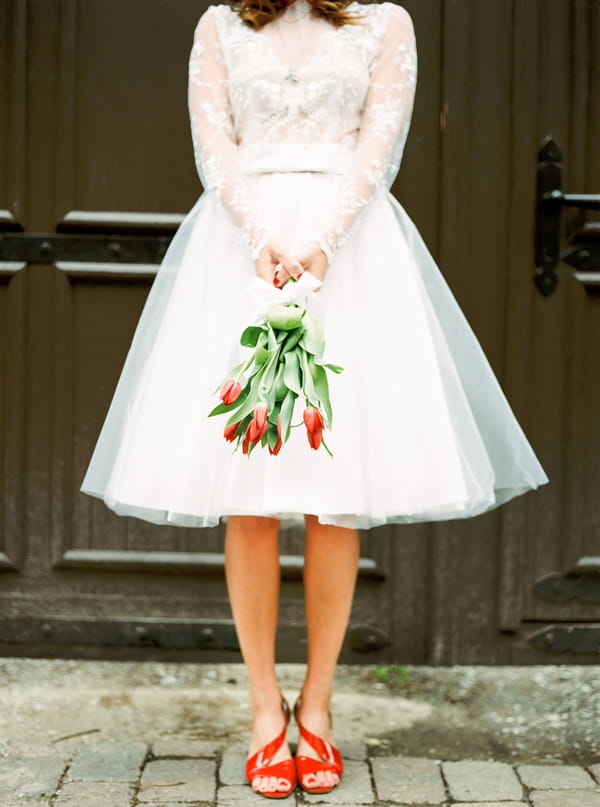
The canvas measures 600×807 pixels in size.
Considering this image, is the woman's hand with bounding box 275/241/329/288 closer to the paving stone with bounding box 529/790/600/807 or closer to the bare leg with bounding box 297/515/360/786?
the bare leg with bounding box 297/515/360/786

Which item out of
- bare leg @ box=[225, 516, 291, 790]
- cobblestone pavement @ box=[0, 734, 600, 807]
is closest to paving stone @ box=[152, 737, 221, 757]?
cobblestone pavement @ box=[0, 734, 600, 807]

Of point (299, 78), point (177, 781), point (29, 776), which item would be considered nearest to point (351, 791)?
point (177, 781)

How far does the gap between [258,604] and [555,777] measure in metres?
0.69

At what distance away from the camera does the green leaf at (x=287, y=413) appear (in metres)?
1.66

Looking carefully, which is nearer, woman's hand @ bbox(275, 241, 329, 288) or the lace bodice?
woman's hand @ bbox(275, 241, 329, 288)

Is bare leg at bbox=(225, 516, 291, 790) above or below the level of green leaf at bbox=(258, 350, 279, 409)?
below

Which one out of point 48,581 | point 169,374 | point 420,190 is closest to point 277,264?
point 169,374

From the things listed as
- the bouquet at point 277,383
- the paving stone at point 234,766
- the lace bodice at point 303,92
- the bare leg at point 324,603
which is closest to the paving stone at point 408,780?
the bare leg at point 324,603

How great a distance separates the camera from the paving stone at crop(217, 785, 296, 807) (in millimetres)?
1888

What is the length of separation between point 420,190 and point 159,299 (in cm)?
85

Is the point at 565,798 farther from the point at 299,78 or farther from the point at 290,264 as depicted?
the point at 299,78

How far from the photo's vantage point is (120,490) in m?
1.97

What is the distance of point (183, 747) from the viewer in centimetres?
215

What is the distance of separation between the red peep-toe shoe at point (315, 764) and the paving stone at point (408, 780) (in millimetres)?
89
